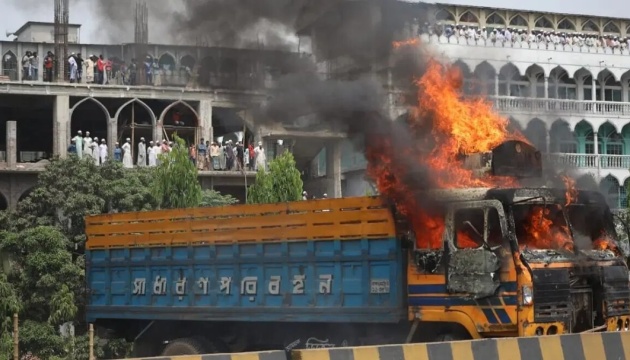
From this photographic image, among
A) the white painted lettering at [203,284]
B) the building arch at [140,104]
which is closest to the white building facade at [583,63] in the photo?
the building arch at [140,104]

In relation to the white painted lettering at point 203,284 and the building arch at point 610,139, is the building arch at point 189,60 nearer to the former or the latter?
the white painted lettering at point 203,284

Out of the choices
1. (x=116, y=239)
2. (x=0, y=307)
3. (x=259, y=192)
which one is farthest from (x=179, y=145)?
(x=116, y=239)

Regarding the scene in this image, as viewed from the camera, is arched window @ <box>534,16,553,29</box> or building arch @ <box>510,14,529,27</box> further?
arched window @ <box>534,16,553,29</box>

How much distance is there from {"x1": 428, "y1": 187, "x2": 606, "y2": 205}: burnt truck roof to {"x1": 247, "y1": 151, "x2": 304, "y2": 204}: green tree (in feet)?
59.7

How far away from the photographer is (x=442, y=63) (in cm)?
1444

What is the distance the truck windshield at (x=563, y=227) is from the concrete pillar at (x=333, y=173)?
25.8 metres

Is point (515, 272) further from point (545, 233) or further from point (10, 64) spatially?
point (10, 64)

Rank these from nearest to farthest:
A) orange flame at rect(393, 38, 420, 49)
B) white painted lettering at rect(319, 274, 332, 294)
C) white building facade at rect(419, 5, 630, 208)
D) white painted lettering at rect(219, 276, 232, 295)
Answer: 1. white painted lettering at rect(319, 274, 332, 294)
2. white painted lettering at rect(219, 276, 232, 295)
3. orange flame at rect(393, 38, 420, 49)
4. white building facade at rect(419, 5, 630, 208)

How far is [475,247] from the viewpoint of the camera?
1170 centimetres

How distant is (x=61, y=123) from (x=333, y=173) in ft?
33.9

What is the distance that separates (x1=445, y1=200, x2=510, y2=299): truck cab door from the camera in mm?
11477

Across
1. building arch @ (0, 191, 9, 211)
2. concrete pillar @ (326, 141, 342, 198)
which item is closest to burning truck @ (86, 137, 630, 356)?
building arch @ (0, 191, 9, 211)

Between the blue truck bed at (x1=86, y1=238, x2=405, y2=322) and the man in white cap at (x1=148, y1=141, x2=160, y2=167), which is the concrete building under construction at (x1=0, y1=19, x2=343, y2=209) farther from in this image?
the blue truck bed at (x1=86, y1=238, x2=405, y2=322)

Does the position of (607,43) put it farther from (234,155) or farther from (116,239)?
A: (116,239)
